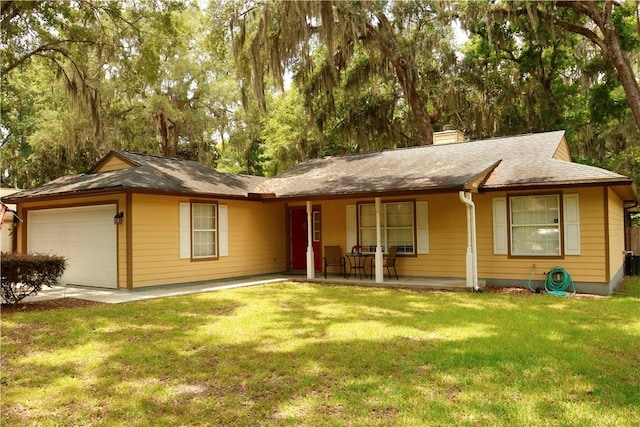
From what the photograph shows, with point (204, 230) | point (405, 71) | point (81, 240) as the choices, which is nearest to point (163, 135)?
point (405, 71)

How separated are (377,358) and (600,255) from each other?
708cm

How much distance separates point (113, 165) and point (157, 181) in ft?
Answer: 9.07

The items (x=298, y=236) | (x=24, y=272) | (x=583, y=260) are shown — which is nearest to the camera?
(x=24, y=272)

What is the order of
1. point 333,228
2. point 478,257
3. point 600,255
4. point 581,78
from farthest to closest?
point 581,78, point 333,228, point 478,257, point 600,255

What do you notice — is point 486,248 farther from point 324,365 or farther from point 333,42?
point 324,365

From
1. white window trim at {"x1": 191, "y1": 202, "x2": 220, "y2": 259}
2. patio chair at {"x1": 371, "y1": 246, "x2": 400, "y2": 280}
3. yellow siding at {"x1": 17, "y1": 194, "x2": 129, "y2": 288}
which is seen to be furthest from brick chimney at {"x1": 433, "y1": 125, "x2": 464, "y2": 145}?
yellow siding at {"x1": 17, "y1": 194, "x2": 129, "y2": 288}

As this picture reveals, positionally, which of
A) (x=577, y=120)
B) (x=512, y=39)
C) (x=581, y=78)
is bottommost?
(x=577, y=120)

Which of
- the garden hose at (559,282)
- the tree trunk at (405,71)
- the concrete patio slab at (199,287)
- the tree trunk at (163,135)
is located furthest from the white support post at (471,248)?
the tree trunk at (163,135)

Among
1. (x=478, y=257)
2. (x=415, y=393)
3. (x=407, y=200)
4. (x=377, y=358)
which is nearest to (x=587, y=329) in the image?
(x=377, y=358)

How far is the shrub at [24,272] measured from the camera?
813 centimetres

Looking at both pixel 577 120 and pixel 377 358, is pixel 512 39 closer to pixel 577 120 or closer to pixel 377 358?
pixel 577 120

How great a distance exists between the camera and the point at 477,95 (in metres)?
19.0

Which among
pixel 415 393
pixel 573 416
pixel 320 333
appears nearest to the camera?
pixel 573 416

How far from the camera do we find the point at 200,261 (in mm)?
12000
